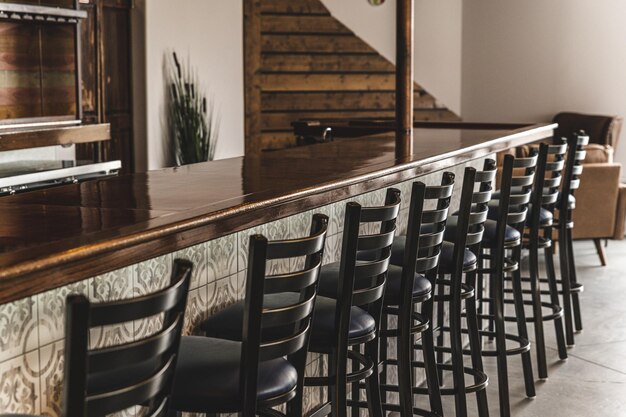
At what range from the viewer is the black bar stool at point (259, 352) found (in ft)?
6.97

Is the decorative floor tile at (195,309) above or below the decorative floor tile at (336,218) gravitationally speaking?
below

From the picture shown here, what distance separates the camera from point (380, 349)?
3.70 meters

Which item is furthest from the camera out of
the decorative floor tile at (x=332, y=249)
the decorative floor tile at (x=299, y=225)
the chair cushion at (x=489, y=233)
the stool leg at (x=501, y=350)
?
the stool leg at (x=501, y=350)

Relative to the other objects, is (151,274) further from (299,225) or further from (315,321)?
(299,225)

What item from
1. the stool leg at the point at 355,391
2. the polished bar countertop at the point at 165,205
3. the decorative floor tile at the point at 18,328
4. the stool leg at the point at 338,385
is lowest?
the stool leg at the point at 355,391

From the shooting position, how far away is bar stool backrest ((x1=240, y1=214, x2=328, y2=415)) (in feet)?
6.91

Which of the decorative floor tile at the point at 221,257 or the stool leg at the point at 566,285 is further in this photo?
the stool leg at the point at 566,285

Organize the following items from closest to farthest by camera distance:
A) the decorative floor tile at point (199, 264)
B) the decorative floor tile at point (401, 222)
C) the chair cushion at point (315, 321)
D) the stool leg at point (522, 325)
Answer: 1. the chair cushion at point (315, 321)
2. the decorative floor tile at point (199, 264)
3. the decorative floor tile at point (401, 222)
4. the stool leg at point (522, 325)

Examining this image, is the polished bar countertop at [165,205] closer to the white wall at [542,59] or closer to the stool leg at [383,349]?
the stool leg at [383,349]

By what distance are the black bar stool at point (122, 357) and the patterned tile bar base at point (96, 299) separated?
198 millimetres

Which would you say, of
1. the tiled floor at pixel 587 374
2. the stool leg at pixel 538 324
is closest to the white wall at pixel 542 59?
the tiled floor at pixel 587 374

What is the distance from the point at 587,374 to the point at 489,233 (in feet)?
3.84

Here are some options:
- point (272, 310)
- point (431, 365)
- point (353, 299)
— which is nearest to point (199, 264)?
point (353, 299)

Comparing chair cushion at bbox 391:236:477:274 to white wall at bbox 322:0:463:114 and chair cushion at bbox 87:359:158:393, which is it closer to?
chair cushion at bbox 87:359:158:393
